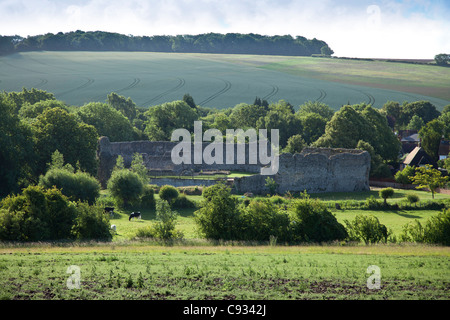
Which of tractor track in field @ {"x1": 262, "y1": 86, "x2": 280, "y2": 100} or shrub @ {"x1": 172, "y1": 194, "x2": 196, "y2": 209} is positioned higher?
tractor track in field @ {"x1": 262, "y1": 86, "x2": 280, "y2": 100}

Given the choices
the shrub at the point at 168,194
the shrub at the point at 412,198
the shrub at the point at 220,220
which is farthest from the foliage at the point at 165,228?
the shrub at the point at 412,198

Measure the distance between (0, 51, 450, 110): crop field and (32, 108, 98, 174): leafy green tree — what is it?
159 ft

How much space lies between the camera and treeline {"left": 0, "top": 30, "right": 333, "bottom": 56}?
146 metres

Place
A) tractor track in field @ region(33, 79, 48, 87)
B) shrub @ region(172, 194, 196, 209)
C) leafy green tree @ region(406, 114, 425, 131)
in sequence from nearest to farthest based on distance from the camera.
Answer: shrub @ region(172, 194, 196, 209), leafy green tree @ region(406, 114, 425, 131), tractor track in field @ region(33, 79, 48, 87)

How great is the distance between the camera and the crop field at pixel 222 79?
9612 cm

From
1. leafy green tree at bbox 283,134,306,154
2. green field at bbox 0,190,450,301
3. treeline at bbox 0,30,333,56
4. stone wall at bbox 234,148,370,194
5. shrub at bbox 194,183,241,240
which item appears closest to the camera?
green field at bbox 0,190,450,301

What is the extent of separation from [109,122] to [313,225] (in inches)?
1615

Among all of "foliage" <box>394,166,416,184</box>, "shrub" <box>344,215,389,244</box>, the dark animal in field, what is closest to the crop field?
"foliage" <box>394,166,416,184</box>

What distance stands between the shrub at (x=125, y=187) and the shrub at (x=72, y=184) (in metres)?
1.33

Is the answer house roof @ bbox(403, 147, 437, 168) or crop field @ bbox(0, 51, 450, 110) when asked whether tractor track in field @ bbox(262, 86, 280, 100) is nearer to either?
crop field @ bbox(0, 51, 450, 110)

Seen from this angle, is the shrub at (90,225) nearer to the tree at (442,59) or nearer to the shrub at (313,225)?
the shrub at (313,225)

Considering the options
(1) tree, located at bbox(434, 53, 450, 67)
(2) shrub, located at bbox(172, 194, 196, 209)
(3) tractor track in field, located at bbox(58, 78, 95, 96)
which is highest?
(1) tree, located at bbox(434, 53, 450, 67)

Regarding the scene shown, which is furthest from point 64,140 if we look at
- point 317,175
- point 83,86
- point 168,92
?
point 83,86
